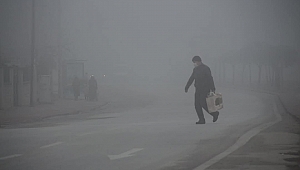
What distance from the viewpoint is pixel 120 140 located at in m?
14.6

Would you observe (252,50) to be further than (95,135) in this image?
Yes

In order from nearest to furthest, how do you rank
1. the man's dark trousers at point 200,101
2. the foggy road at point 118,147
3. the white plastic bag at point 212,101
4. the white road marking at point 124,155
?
1. the foggy road at point 118,147
2. the white road marking at point 124,155
3. the white plastic bag at point 212,101
4. the man's dark trousers at point 200,101

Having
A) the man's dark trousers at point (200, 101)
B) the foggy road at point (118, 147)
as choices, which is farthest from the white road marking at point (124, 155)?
the man's dark trousers at point (200, 101)

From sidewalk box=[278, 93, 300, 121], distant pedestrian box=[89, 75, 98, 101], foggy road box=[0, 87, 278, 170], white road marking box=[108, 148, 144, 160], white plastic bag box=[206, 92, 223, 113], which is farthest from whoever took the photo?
distant pedestrian box=[89, 75, 98, 101]

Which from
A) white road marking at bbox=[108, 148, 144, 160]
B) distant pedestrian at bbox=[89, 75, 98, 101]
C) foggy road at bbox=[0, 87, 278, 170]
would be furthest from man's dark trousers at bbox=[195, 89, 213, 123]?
distant pedestrian at bbox=[89, 75, 98, 101]

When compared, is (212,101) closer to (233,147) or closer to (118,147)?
(118,147)

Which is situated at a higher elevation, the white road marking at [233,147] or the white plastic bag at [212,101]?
the white plastic bag at [212,101]

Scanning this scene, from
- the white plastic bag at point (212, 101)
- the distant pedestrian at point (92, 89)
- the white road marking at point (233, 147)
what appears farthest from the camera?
the distant pedestrian at point (92, 89)

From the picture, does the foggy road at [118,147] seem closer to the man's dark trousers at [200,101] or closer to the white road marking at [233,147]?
the white road marking at [233,147]

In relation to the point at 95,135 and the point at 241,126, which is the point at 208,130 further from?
the point at 95,135

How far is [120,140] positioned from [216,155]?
11.6 ft

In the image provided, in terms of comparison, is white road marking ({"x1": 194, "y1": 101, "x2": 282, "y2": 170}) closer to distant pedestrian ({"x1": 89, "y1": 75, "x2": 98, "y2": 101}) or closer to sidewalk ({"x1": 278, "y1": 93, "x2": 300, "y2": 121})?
sidewalk ({"x1": 278, "y1": 93, "x2": 300, "y2": 121})

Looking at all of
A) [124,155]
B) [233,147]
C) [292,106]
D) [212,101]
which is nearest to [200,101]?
[212,101]

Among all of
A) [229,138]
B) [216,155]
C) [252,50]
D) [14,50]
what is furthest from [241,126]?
[252,50]
